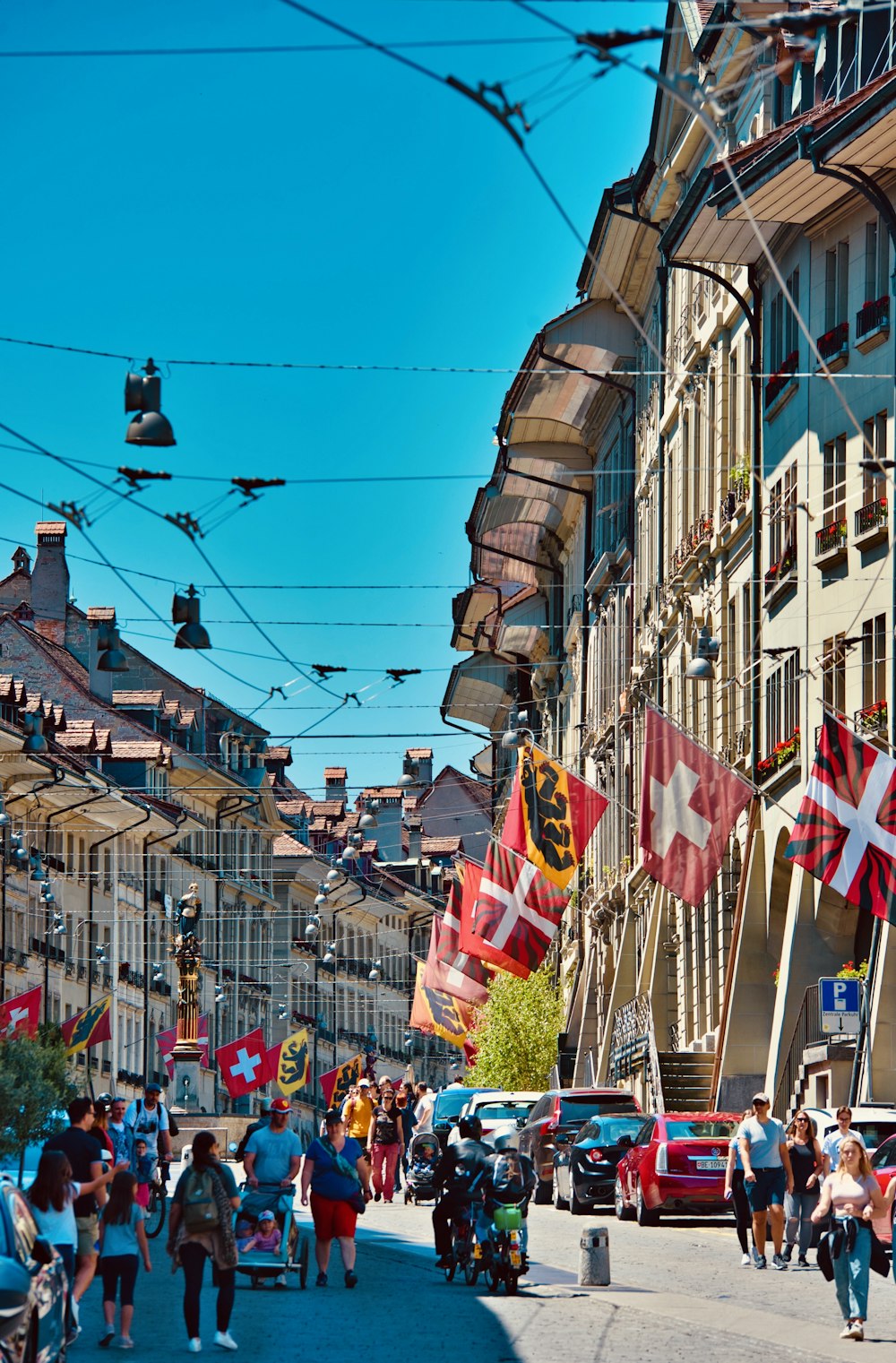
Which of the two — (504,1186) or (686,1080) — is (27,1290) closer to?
(504,1186)

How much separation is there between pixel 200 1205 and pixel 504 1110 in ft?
88.3

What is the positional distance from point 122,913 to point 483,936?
50833 mm

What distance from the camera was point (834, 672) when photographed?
39.5 meters

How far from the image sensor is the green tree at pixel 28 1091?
46938 mm

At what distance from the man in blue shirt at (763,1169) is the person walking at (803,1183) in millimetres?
374

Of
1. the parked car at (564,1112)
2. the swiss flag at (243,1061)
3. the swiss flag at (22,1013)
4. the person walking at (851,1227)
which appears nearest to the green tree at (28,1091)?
the swiss flag at (22,1013)

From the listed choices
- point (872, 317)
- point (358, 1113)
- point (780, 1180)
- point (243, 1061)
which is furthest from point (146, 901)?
point (780, 1180)

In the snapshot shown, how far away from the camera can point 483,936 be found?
1884 inches

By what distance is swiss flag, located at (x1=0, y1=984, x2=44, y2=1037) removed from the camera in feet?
185

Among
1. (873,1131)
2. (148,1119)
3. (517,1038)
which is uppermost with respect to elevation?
(517,1038)

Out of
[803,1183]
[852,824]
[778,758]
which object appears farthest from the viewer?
[778,758]

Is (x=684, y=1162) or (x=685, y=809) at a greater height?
(x=685, y=809)

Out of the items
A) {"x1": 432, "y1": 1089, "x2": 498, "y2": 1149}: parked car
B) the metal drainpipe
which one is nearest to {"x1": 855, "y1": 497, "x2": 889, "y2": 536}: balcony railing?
{"x1": 432, "y1": 1089, "x2": 498, "y2": 1149}: parked car

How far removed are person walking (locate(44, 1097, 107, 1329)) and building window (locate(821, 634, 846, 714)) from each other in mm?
21292
